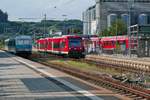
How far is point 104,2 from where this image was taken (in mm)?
162875

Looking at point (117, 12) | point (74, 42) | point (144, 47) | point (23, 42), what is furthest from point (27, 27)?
point (144, 47)

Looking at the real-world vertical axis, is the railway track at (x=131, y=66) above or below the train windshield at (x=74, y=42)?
below

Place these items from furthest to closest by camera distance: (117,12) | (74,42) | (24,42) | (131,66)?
(117,12), (24,42), (74,42), (131,66)

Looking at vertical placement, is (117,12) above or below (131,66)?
above

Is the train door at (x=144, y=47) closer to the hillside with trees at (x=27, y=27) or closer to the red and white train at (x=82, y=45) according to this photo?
the red and white train at (x=82, y=45)

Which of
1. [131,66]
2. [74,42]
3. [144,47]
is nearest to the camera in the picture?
[131,66]

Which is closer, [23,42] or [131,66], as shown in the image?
[131,66]

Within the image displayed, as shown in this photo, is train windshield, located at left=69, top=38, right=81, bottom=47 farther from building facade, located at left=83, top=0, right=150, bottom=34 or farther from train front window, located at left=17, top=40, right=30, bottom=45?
building facade, located at left=83, top=0, right=150, bottom=34

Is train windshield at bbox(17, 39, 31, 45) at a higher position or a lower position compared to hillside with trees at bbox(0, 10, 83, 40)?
lower

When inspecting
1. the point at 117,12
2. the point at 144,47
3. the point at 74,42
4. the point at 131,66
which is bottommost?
the point at 131,66

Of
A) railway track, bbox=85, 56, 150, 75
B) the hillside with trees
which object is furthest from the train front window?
the hillside with trees

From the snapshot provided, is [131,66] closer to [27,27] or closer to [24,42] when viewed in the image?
[24,42]

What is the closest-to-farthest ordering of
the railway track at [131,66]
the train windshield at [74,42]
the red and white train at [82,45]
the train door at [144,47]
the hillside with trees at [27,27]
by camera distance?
the railway track at [131,66]
the train door at [144,47]
the train windshield at [74,42]
the red and white train at [82,45]
the hillside with trees at [27,27]

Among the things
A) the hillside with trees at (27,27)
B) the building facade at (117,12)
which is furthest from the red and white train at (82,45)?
the building facade at (117,12)
